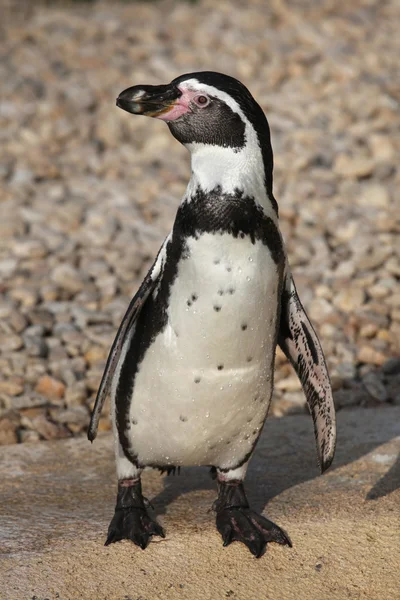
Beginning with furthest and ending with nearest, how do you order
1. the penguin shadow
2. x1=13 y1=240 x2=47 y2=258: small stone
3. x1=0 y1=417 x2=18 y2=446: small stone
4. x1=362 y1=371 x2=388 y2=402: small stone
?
x1=13 y1=240 x2=47 y2=258: small stone → x1=362 y1=371 x2=388 y2=402: small stone → x1=0 y1=417 x2=18 y2=446: small stone → the penguin shadow

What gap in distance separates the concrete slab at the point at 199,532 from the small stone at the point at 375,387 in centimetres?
75

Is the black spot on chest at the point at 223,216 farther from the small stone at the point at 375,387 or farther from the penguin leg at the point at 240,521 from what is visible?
the small stone at the point at 375,387

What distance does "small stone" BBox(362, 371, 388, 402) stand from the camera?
4418 millimetres

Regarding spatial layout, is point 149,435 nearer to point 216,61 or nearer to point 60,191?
point 60,191

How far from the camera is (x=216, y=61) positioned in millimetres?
7648

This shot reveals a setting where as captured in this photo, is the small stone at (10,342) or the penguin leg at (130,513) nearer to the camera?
the penguin leg at (130,513)

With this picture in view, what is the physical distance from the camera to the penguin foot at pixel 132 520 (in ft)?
9.61

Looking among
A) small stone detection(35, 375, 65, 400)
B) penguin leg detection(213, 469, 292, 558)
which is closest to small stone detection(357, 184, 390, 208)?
small stone detection(35, 375, 65, 400)

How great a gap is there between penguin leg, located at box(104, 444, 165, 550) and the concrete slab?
0.03 m

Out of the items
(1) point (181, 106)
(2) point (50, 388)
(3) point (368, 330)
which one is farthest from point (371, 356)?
(1) point (181, 106)

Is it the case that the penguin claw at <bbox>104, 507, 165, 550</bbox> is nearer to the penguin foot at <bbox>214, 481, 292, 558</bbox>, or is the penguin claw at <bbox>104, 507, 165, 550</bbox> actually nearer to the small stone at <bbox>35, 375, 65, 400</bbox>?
the penguin foot at <bbox>214, 481, 292, 558</bbox>

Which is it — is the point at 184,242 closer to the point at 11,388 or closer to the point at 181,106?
the point at 181,106

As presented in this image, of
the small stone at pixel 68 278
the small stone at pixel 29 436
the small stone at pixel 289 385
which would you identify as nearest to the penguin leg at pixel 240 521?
the small stone at pixel 29 436

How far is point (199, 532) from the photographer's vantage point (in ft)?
9.91
